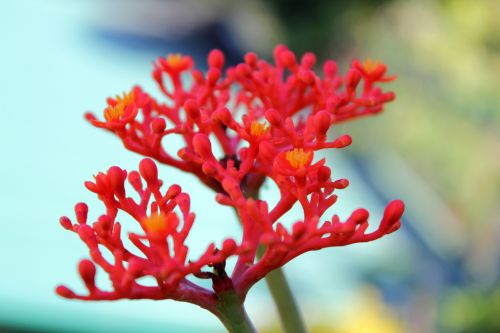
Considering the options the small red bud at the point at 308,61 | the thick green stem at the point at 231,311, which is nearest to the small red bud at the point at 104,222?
the thick green stem at the point at 231,311

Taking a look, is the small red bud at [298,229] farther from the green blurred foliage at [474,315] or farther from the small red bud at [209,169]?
the green blurred foliage at [474,315]

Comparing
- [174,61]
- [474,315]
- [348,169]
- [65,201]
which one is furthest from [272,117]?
[348,169]

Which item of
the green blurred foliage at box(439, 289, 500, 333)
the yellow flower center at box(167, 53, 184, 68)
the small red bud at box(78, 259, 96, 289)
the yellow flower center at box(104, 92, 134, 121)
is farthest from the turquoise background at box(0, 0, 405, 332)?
the small red bud at box(78, 259, 96, 289)

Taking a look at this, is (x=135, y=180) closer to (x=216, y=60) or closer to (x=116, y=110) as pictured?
(x=116, y=110)

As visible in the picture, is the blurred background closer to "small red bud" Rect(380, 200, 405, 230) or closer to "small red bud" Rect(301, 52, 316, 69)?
"small red bud" Rect(301, 52, 316, 69)

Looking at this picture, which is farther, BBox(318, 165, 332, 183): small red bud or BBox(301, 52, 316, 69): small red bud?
BBox(301, 52, 316, 69): small red bud

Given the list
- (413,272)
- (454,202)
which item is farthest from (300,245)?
(454,202)

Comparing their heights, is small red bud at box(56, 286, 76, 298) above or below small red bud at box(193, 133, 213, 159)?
below
